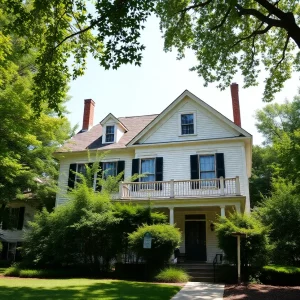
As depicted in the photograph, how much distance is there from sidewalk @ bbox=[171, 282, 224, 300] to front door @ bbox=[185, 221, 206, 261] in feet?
21.5

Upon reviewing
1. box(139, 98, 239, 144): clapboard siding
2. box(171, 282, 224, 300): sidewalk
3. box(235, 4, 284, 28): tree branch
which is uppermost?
box(235, 4, 284, 28): tree branch

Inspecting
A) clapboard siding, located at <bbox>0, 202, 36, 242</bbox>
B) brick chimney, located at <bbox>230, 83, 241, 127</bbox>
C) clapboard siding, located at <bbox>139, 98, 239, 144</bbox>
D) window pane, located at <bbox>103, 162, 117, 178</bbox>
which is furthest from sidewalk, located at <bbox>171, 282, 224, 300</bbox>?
clapboard siding, located at <bbox>0, 202, 36, 242</bbox>

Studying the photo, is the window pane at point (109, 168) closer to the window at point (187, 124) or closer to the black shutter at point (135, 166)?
the black shutter at point (135, 166)

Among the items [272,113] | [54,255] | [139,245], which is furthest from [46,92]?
[272,113]

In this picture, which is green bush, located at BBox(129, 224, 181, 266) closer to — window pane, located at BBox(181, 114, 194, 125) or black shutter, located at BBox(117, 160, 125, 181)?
black shutter, located at BBox(117, 160, 125, 181)

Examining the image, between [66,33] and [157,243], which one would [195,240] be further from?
[66,33]

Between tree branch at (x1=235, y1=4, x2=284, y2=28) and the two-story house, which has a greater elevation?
tree branch at (x1=235, y1=4, x2=284, y2=28)

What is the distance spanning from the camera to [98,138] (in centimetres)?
2409

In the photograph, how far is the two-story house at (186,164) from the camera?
59.5 ft

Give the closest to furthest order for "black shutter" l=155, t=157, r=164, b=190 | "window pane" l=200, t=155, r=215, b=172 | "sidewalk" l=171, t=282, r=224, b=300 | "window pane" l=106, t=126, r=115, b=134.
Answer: "sidewalk" l=171, t=282, r=224, b=300, "window pane" l=200, t=155, r=215, b=172, "black shutter" l=155, t=157, r=164, b=190, "window pane" l=106, t=126, r=115, b=134

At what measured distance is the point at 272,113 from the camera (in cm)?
4000

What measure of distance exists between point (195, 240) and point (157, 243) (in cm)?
605

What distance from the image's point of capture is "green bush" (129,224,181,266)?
46.6 feet

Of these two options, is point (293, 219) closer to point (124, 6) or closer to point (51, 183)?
point (124, 6)
